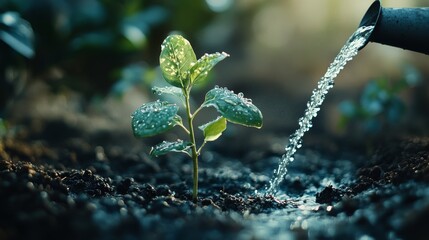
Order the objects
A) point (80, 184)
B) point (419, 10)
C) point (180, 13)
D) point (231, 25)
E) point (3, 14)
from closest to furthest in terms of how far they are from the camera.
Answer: point (80, 184), point (419, 10), point (3, 14), point (180, 13), point (231, 25)

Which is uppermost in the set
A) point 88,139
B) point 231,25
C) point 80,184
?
point 231,25

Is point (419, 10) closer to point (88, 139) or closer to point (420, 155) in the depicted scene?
point (420, 155)

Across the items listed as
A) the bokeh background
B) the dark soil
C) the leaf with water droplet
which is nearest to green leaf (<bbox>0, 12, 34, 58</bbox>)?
the bokeh background

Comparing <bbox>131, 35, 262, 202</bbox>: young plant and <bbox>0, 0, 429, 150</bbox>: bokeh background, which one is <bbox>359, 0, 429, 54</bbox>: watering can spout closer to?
<bbox>131, 35, 262, 202</bbox>: young plant

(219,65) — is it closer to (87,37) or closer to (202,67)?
(87,37)

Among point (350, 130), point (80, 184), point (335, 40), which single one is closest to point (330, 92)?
point (335, 40)

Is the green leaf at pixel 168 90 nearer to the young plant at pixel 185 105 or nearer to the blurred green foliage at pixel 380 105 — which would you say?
the young plant at pixel 185 105

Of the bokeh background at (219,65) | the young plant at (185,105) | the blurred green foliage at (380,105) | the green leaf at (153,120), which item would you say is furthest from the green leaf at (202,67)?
the blurred green foliage at (380,105)
